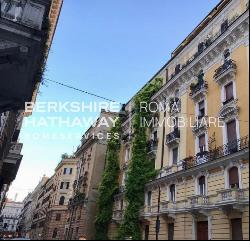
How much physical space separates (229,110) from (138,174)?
1151 cm

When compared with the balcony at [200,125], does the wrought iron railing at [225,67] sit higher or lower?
higher

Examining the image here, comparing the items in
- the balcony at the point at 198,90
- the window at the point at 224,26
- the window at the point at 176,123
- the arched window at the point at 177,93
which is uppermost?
the window at the point at 224,26

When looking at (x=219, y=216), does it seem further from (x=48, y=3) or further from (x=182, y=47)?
(x=182, y=47)

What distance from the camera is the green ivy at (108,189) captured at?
3612cm

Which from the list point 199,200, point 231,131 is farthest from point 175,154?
point 231,131

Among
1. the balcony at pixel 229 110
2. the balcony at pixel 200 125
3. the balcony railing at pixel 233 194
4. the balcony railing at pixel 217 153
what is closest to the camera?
the balcony railing at pixel 233 194

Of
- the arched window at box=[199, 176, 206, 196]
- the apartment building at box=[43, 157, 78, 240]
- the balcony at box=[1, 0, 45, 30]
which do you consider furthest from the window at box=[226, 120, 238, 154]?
the apartment building at box=[43, 157, 78, 240]

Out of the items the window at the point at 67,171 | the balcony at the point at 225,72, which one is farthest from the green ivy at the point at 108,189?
the window at the point at 67,171

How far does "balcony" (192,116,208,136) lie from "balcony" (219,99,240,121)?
5.37 feet

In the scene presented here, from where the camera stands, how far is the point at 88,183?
152 ft

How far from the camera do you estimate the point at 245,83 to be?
878 inches

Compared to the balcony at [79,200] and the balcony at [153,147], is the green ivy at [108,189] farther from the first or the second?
the balcony at [153,147]

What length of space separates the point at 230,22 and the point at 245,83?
5.97 metres

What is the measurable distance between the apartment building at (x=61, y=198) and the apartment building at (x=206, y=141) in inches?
1242
